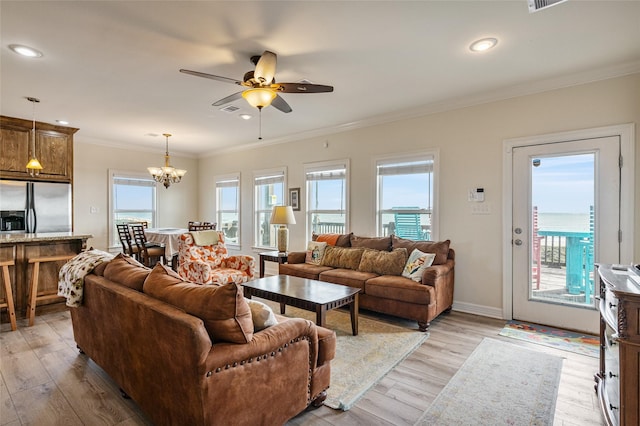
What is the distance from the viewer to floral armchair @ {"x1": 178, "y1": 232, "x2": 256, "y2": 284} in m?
3.88

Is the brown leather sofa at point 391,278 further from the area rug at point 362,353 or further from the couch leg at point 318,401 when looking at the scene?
the couch leg at point 318,401

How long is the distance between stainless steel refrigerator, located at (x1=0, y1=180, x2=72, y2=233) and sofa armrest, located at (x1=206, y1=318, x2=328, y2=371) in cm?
531

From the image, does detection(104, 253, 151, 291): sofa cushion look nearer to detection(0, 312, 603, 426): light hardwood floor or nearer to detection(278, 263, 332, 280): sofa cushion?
detection(0, 312, 603, 426): light hardwood floor

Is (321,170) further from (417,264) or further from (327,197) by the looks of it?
(417,264)

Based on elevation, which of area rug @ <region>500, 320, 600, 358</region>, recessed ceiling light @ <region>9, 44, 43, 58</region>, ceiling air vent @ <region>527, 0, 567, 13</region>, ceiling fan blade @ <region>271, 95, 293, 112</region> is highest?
recessed ceiling light @ <region>9, 44, 43, 58</region>

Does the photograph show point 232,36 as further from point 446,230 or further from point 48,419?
point 446,230

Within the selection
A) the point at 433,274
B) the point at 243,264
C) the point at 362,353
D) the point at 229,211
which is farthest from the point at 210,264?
the point at 229,211

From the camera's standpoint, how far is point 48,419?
194 centimetres

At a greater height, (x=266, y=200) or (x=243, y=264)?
(x=266, y=200)

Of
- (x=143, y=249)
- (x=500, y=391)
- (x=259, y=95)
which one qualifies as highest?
(x=259, y=95)

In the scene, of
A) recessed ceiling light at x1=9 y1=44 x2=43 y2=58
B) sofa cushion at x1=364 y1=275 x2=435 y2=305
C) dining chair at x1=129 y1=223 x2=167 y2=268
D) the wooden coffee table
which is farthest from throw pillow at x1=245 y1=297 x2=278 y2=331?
dining chair at x1=129 y1=223 x2=167 y2=268

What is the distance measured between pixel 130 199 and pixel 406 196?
18.7 ft

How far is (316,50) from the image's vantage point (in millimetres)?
2760

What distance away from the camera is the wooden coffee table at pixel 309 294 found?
2.79 metres
